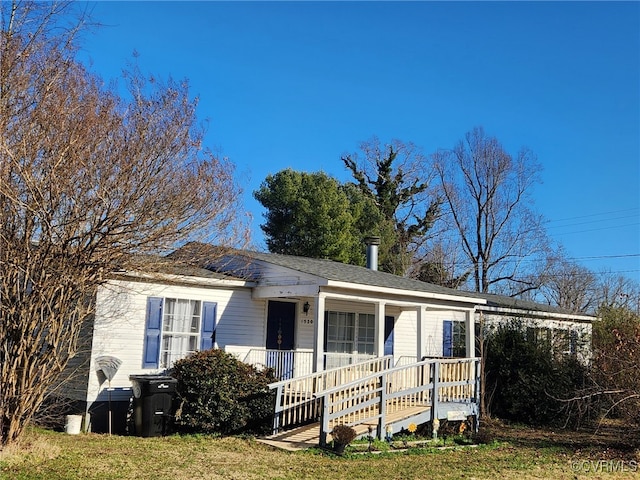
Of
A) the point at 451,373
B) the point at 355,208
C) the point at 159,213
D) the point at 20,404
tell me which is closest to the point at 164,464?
the point at 20,404

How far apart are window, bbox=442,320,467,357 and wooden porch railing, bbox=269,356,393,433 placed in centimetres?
624

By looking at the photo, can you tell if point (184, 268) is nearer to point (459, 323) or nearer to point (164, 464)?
point (164, 464)

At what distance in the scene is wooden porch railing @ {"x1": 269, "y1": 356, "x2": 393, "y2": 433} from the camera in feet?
38.2

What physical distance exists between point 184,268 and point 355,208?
18664mm

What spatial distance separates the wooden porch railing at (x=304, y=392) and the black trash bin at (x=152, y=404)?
195 cm

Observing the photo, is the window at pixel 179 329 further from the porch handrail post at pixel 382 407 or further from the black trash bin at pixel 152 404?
the porch handrail post at pixel 382 407

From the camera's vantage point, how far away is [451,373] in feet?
42.6

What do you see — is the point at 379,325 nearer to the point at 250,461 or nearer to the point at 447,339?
the point at 447,339

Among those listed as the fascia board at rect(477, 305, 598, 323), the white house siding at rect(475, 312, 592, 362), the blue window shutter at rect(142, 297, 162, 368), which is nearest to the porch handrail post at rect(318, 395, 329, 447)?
the blue window shutter at rect(142, 297, 162, 368)

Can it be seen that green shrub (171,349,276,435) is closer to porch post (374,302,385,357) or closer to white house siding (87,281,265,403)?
white house siding (87,281,265,403)

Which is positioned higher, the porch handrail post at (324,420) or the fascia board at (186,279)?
the fascia board at (186,279)

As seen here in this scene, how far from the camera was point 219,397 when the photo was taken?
11625 millimetres

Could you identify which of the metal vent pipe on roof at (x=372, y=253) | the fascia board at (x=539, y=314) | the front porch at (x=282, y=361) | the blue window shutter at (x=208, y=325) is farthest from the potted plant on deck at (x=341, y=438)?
the metal vent pipe on roof at (x=372, y=253)

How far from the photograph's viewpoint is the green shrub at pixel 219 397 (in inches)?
457
